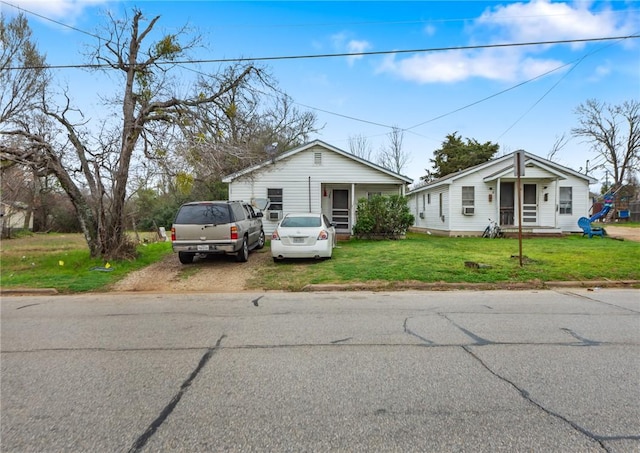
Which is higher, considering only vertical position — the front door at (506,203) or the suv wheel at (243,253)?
the front door at (506,203)

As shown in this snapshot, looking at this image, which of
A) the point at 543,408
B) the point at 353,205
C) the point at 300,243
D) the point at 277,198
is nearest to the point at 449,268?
the point at 300,243

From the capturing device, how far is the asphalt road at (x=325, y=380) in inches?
105

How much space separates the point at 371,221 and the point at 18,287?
12284 millimetres

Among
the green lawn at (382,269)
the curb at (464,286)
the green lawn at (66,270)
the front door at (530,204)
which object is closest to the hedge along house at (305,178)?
the green lawn at (66,270)

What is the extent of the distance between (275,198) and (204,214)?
811 cm

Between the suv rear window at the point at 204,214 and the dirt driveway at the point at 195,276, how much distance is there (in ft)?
4.50

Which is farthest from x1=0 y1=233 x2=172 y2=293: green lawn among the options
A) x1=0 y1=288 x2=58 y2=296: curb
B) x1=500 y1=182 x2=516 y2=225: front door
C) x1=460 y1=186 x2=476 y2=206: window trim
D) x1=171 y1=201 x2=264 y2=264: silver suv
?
x1=500 y1=182 x2=516 y2=225: front door

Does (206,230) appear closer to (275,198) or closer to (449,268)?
(449,268)

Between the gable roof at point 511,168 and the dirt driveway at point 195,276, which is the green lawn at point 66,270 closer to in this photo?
the dirt driveway at point 195,276

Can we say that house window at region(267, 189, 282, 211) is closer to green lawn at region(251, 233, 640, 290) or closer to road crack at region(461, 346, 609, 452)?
green lawn at region(251, 233, 640, 290)

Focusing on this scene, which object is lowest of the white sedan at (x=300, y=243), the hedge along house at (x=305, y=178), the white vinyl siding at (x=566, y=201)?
the white sedan at (x=300, y=243)

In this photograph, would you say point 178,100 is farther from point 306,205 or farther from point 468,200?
Answer: point 468,200

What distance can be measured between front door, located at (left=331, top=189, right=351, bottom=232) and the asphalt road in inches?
540

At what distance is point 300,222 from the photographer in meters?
11.6
